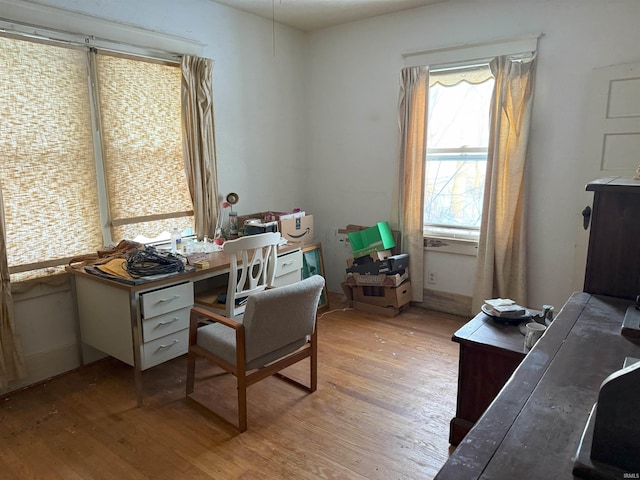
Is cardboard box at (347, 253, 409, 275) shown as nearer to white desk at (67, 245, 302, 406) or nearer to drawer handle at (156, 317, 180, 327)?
white desk at (67, 245, 302, 406)

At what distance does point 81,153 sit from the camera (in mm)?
2705

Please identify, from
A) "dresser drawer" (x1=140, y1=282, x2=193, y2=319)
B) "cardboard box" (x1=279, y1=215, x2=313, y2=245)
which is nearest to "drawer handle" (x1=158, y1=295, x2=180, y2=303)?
"dresser drawer" (x1=140, y1=282, x2=193, y2=319)

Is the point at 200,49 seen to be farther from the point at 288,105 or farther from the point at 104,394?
the point at 104,394

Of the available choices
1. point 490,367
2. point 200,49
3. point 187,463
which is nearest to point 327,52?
point 200,49

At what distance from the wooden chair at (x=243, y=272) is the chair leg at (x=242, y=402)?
594mm

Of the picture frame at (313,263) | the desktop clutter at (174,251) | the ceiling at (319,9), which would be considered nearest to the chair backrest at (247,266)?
the desktop clutter at (174,251)

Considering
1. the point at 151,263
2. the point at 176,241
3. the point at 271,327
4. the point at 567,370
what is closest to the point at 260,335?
the point at 271,327

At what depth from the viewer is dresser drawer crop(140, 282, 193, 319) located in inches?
92.4

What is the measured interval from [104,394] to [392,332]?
2.04 m

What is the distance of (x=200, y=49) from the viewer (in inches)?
131

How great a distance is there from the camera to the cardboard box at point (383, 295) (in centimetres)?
372

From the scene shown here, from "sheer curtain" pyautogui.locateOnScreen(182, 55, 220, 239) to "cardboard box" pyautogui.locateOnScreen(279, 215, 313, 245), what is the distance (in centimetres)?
61

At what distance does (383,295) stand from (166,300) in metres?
1.96

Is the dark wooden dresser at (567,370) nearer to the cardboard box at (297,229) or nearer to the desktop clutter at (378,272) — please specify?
the desktop clutter at (378,272)
